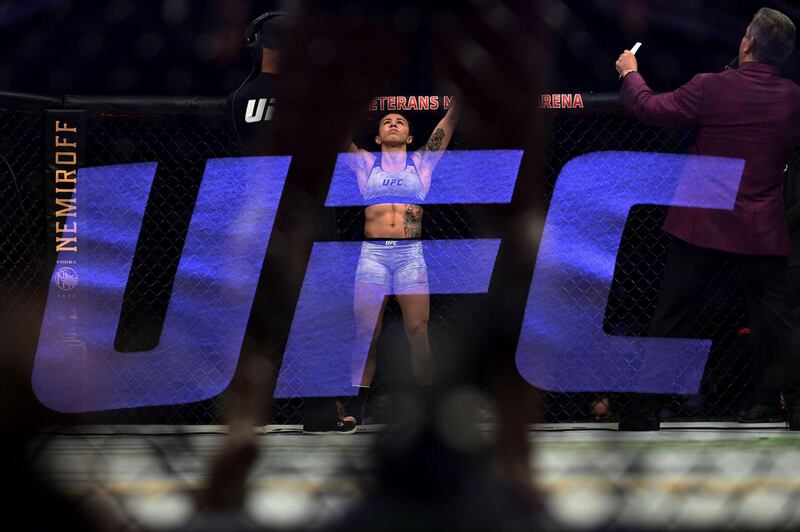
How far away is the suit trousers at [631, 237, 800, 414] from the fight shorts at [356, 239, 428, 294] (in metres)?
0.78

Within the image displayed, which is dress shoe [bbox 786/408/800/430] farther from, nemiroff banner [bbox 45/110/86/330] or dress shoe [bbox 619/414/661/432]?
nemiroff banner [bbox 45/110/86/330]

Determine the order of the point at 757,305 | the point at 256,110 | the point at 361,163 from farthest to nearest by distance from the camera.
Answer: the point at 361,163 → the point at 757,305 → the point at 256,110

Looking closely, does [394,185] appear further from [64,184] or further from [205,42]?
[64,184]

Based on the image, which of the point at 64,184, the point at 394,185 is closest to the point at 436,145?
the point at 394,185

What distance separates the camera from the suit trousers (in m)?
2.86

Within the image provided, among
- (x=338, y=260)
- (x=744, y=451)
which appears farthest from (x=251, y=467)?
(x=338, y=260)

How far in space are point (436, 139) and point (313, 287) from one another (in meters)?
0.68

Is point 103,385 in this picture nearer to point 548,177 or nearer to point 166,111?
point 166,111

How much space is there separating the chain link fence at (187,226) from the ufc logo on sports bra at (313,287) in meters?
0.05

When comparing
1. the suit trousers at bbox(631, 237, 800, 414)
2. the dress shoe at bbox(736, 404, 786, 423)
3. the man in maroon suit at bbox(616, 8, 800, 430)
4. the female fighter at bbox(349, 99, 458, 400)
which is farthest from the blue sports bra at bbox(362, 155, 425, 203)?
the dress shoe at bbox(736, 404, 786, 423)

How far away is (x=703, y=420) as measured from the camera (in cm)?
322

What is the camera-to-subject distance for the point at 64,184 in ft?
11.0

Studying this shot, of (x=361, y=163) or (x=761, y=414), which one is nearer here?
(x=761, y=414)

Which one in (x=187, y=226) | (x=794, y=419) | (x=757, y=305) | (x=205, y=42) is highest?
(x=205, y=42)
